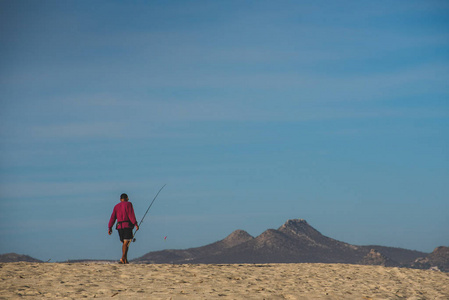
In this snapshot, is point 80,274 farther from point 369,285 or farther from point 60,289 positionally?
point 369,285

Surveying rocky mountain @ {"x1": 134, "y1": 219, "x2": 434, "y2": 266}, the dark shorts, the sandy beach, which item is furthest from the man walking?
rocky mountain @ {"x1": 134, "y1": 219, "x2": 434, "y2": 266}

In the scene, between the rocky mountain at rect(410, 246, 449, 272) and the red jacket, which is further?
the rocky mountain at rect(410, 246, 449, 272)

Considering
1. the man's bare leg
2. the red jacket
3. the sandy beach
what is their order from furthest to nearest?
the man's bare leg → the red jacket → the sandy beach

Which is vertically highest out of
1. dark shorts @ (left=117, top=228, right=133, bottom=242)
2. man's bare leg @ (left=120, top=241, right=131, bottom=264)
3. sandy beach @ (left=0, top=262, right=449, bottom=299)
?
dark shorts @ (left=117, top=228, right=133, bottom=242)

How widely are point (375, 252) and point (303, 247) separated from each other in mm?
22868

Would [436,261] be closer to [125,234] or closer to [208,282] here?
[125,234]

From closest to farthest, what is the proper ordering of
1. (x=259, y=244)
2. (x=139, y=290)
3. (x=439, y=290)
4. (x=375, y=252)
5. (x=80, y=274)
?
(x=139, y=290) → (x=80, y=274) → (x=439, y=290) → (x=375, y=252) → (x=259, y=244)

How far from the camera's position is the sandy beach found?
14.2 metres

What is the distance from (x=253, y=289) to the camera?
15.0 m

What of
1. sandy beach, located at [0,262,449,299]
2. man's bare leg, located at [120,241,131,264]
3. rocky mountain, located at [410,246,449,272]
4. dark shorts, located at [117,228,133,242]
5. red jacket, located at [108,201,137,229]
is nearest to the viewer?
sandy beach, located at [0,262,449,299]

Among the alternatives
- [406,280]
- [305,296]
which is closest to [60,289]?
[305,296]

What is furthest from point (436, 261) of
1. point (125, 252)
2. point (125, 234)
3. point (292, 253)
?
point (125, 234)

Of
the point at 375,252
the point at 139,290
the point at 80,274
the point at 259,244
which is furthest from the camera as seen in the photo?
the point at 259,244

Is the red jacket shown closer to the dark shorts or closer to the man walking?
the man walking
